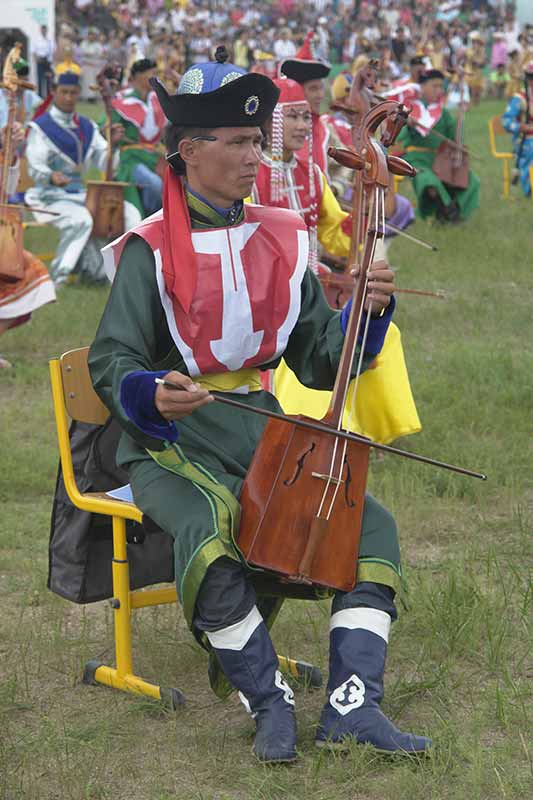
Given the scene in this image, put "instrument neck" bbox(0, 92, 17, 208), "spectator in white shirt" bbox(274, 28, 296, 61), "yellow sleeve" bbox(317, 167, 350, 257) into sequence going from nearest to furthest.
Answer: "yellow sleeve" bbox(317, 167, 350, 257), "instrument neck" bbox(0, 92, 17, 208), "spectator in white shirt" bbox(274, 28, 296, 61)

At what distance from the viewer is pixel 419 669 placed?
3566 millimetres

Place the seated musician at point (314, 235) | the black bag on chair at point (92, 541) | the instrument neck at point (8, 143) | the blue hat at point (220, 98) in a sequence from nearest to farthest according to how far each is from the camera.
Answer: the blue hat at point (220, 98) → the black bag on chair at point (92, 541) → the seated musician at point (314, 235) → the instrument neck at point (8, 143)

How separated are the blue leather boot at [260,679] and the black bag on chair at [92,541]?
24.9 inches

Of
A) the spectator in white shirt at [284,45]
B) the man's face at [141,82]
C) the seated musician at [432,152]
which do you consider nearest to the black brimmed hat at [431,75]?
the seated musician at [432,152]

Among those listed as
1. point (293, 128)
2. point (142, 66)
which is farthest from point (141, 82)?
point (293, 128)

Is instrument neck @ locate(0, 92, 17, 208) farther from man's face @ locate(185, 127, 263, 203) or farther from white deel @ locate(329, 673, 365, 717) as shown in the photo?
white deel @ locate(329, 673, 365, 717)

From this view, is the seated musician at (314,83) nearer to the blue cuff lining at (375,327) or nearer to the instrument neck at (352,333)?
the blue cuff lining at (375,327)

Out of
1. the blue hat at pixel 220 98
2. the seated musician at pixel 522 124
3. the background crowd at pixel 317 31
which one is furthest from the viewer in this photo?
the background crowd at pixel 317 31

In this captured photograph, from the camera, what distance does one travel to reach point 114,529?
350cm

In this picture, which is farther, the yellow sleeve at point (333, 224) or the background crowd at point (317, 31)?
the background crowd at point (317, 31)

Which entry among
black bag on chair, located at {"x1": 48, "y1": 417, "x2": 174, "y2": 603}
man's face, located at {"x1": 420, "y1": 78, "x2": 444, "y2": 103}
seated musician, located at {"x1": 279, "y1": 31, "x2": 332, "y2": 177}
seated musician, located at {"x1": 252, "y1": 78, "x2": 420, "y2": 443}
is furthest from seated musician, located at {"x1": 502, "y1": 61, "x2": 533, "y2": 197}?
black bag on chair, located at {"x1": 48, "y1": 417, "x2": 174, "y2": 603}

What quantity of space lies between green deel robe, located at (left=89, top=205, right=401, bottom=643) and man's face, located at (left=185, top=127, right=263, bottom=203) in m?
0.23

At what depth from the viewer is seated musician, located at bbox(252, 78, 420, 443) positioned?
4691 mm

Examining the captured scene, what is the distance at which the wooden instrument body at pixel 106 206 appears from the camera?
966cm
